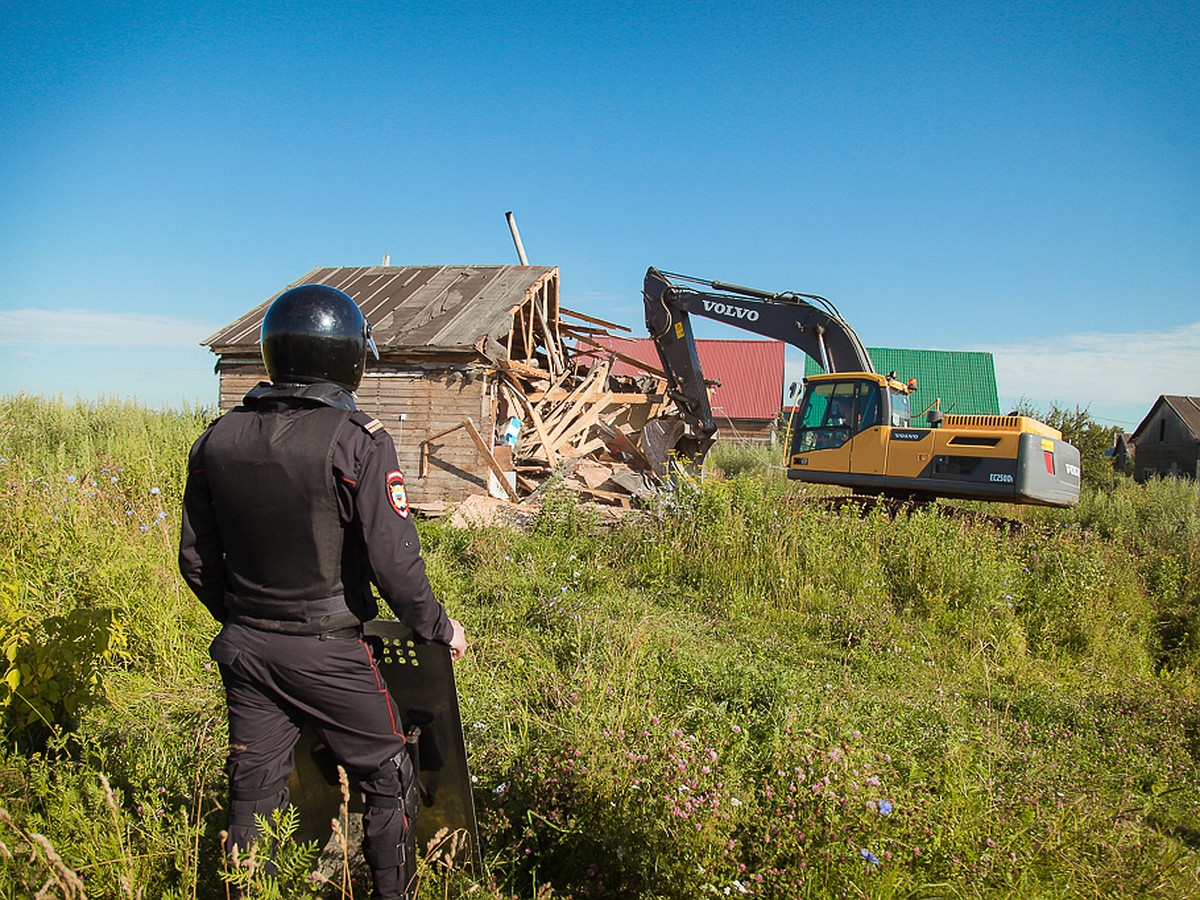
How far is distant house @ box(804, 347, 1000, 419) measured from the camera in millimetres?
37156

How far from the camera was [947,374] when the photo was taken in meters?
38.5

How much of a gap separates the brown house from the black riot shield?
32.6 feet

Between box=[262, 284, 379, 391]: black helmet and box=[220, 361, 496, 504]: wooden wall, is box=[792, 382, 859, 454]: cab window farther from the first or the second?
box=[262, 284, 379, 391]: black helmet

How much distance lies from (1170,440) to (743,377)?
18.4 m

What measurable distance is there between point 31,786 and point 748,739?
11.1ft

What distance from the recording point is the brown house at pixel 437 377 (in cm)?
1299

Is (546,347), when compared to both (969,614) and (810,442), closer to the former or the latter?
(810,442)

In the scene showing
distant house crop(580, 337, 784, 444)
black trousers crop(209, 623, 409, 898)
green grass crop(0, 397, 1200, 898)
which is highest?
distant house crop(580, 337, 784, 444)

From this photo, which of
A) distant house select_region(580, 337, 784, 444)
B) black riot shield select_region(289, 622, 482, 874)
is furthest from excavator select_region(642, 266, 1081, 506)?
distant house select_region(580, 337, 784, 444)

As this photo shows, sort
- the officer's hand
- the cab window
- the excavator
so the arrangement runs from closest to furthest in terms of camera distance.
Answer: the officer's hand, the excavator, the cab window

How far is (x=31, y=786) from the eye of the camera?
3395 millimetres

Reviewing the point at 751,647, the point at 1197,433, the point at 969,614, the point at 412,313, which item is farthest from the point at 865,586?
the point at 1197,433

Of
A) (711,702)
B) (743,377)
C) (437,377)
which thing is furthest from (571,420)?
(743,377)

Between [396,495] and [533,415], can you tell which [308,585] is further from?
[533,415]
